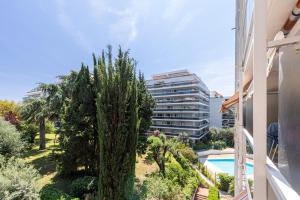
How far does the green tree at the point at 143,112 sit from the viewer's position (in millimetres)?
16219

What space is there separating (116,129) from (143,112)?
29.3 feet

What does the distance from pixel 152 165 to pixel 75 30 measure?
14.3 metres

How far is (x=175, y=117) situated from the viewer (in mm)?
44719

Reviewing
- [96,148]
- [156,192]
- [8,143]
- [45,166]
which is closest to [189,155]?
[156,192]

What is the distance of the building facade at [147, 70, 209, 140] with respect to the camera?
4231 cm

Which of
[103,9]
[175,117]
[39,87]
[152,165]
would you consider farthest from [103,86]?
[175,117]

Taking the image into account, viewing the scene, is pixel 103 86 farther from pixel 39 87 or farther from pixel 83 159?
pixel 39 87

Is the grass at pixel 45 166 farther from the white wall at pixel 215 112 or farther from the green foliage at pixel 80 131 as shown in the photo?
the white wall at pixel 215 112

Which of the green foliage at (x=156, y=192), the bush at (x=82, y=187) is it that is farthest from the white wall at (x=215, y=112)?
the bush at (x=82, y=187)

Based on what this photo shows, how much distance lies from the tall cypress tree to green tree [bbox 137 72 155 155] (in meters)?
7.45

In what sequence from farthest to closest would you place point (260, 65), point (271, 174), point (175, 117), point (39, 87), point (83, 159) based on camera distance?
point (175, 117), point (39, 87), point (83, 159), point (260, 65), point (271, 174)

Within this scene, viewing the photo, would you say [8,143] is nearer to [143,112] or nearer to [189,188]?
[143,112]

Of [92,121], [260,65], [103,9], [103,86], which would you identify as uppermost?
[103,9]

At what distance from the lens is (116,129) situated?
8211 mm
